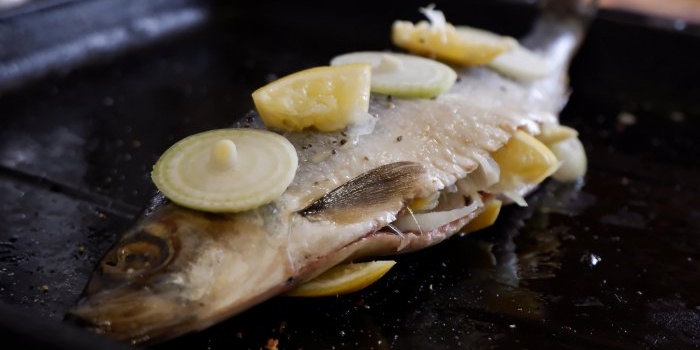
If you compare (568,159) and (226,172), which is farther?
(568,159)

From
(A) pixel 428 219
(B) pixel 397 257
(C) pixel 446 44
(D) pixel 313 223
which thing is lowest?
(B) pixel 397 257

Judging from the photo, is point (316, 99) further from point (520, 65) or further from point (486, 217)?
point (520, 65)

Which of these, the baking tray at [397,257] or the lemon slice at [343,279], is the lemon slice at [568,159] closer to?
the baking tray at [397,257]

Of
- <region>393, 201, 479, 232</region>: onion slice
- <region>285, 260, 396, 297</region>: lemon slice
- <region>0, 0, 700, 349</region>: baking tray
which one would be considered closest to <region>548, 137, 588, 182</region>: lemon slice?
<region>0, 0, 700, 349</region>: baking tray

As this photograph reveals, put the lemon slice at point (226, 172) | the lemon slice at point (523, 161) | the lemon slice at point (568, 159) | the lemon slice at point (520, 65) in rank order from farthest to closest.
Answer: the lemon slice at point (520, 65) → the lemon slice at point (568, 159) → the lemon slice at point (523, 161) → the lemon slice at point (226, 172)

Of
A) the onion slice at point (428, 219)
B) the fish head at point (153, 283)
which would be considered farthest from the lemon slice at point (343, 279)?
the fish head at point (153, 283)

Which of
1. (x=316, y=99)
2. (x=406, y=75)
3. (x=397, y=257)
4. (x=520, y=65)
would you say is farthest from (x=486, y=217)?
(x=520, y=65)
